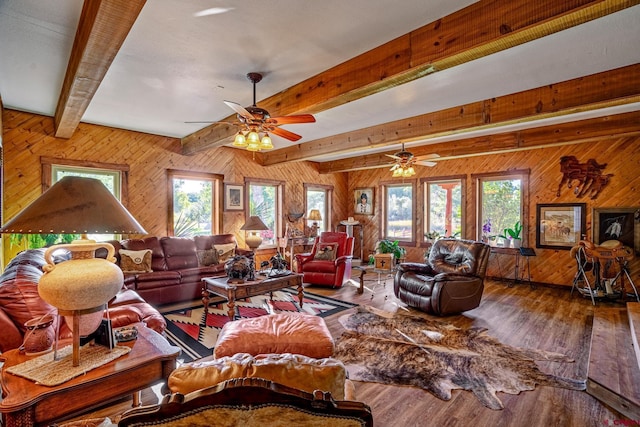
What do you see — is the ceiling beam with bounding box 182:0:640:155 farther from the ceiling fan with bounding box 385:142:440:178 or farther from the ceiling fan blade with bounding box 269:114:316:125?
the ceiling fan with bounding box 385:142:440:178

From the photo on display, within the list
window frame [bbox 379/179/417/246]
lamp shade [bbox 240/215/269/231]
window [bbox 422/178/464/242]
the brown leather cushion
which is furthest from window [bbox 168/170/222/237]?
the brown leather cushion

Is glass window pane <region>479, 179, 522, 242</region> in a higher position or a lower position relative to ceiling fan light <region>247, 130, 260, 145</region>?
lower

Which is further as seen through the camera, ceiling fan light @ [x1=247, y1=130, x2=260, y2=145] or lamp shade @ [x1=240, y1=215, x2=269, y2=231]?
lamp shade @ [x1=240, y1=215, x2=269, y2=231]

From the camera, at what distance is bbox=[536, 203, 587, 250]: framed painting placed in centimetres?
574

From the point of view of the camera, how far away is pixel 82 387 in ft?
4.30

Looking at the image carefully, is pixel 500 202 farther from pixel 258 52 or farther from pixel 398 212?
pixel 258 52

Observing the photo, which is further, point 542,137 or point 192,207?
point 192,207

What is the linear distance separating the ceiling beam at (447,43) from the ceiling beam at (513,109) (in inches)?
71.3

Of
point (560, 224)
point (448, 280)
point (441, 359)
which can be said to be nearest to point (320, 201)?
point (448, 280)

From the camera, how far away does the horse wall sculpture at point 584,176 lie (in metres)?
5.50

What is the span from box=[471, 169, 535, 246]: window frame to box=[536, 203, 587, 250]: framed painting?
0.69 ft

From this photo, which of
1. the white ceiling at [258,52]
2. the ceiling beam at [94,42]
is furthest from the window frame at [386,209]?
the ceiling beam at [94,42]

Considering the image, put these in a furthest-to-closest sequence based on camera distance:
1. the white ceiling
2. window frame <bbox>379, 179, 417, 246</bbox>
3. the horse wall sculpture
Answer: window frame <bbox>379, 179, 417, 246</bbox>, the horse wall sculpture, the white ceiling

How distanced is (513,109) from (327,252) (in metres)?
3.76
